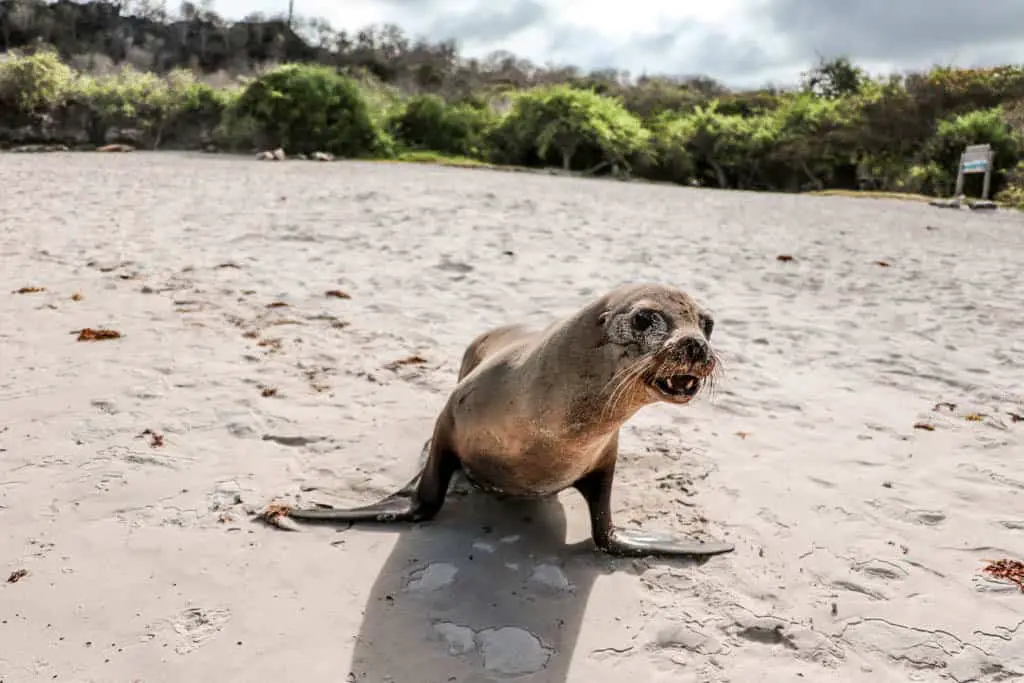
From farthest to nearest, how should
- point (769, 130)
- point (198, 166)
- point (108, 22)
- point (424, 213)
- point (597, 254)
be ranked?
point (108, 22)
point (769, 130)
point (198, 166)
point (424, 213)
point (597, 254)

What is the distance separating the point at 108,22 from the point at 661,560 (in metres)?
55.4

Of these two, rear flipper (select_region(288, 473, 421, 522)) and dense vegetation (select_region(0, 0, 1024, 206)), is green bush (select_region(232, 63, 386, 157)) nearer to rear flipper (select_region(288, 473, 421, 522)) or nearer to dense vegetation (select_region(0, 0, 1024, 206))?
dense vegetation (select_region(0, 0, 1024, 206))

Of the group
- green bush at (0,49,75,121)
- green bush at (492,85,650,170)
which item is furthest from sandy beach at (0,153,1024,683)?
green bush at (492,85,650,170)

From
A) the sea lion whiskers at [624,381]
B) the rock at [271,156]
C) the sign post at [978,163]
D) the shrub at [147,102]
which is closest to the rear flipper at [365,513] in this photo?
the sea lion whiskers at [624,381]

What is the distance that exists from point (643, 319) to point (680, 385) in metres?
0.25

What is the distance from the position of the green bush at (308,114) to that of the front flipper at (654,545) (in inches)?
937

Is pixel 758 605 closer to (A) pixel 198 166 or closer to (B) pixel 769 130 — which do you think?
(A) pixel 198 166

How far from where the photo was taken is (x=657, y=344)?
256 centimetres

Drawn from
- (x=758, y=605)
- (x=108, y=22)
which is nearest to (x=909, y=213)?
(x=758, y=605)

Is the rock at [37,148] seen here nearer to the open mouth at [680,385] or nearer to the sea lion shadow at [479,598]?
the sea lion shadow at [479,598]

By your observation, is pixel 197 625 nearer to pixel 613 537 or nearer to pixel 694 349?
pixel 613 537

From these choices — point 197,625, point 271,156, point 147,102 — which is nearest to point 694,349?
point 197,625

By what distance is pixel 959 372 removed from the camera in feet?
19.2

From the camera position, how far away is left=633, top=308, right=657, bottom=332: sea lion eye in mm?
2619
